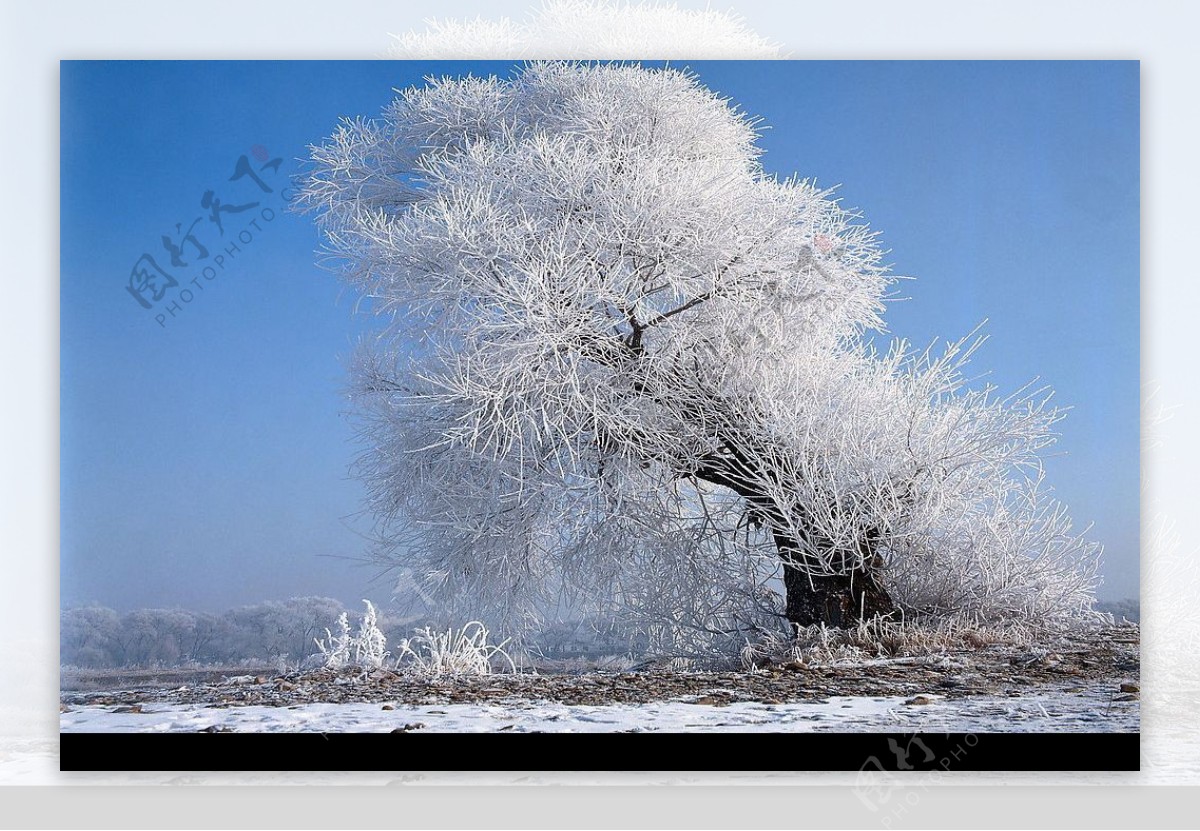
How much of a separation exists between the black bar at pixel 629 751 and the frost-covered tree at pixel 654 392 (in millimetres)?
405

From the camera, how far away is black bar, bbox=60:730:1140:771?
118 inches

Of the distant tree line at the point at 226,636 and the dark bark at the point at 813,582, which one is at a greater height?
the dark bark at the point at 813,582

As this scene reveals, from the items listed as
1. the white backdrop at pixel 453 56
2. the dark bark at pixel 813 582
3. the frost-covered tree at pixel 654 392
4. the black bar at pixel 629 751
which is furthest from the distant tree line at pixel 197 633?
the dark bark at pixel 813 582

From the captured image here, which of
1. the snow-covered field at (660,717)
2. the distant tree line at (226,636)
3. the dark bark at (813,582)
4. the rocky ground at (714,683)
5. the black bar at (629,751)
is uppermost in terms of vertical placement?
the dark bark at (813,582)

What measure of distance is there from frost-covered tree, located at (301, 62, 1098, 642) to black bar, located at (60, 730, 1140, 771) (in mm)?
405

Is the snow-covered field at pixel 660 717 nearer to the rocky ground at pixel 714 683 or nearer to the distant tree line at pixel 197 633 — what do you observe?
the rocky ground at pixel 714 683

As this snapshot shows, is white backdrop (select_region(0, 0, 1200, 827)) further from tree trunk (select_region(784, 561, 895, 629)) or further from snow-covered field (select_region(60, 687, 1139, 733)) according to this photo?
tree trunk (select_region(784, 561, 895, 629))

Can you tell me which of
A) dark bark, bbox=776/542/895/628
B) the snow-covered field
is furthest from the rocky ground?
dark bark, bbox=776/542/895/628

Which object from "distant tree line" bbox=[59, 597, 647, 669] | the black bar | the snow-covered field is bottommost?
the black bar

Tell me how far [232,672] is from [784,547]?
1.78 meters

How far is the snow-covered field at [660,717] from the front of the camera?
3.02m

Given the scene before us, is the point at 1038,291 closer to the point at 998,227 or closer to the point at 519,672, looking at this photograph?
the point at 998,227

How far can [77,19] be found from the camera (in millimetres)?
3230

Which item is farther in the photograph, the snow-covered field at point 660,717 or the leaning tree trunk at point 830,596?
the leaning tree trunk at point 830,596
